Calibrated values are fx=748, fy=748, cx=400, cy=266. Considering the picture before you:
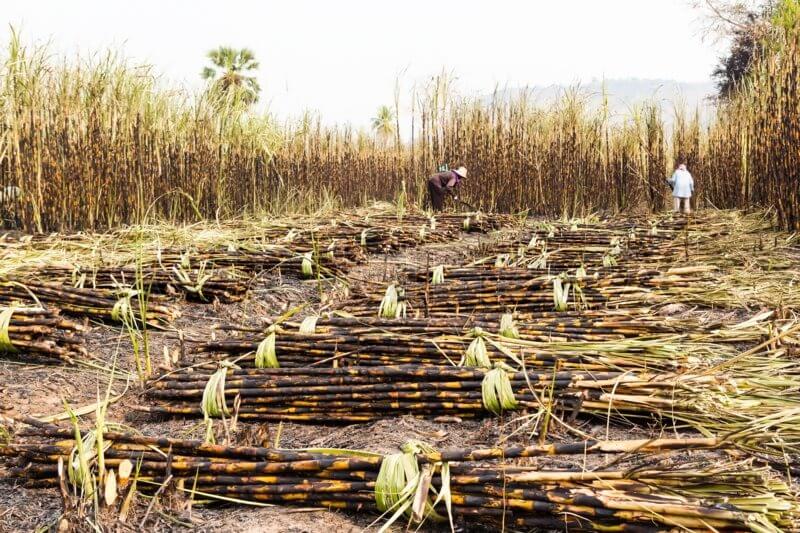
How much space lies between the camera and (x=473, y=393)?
88.9 inches

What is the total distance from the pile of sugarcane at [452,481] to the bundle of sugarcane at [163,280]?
7.29 ft

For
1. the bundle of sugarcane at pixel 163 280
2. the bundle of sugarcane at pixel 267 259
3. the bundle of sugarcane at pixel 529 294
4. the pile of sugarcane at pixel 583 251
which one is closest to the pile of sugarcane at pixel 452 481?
the bundle of sugarcane at pixel 529 294

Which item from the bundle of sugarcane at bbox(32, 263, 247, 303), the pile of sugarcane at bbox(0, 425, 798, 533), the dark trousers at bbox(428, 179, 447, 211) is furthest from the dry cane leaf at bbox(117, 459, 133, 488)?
the dark trousers at bbox(428, 179, 447, 211)

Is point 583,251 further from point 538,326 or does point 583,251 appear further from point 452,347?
point 452,347

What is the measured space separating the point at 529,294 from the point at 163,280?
2.03 meters

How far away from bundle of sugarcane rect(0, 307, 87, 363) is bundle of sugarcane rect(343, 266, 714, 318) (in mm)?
1217

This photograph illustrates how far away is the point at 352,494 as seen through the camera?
1.68 m

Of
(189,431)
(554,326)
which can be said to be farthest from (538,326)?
(189,431)

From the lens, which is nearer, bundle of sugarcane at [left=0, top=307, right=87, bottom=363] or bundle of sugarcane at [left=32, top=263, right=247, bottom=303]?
bundle of sugarcane at [left=0, top=307, right=87, bottom=363]

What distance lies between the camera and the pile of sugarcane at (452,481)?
1452 mm

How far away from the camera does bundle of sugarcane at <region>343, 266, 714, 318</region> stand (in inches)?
137

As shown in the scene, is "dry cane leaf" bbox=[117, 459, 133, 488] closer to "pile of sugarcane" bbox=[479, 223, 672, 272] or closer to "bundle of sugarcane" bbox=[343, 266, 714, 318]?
"bundle of sugarcane" bbox=[343, 266, 714, 318]

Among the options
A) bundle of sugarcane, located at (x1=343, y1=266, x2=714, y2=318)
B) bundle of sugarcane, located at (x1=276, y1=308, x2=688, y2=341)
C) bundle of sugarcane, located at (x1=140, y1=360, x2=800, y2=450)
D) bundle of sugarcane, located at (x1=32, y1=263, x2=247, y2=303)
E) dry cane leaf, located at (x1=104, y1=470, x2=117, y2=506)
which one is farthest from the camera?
bundle of sugarcane, located at (x1=32, y1=263, x2=247, y2=303)

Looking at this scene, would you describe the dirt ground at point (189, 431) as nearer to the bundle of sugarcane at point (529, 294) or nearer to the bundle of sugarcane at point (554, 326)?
the bundle of sugarcane at point (529, 294)
